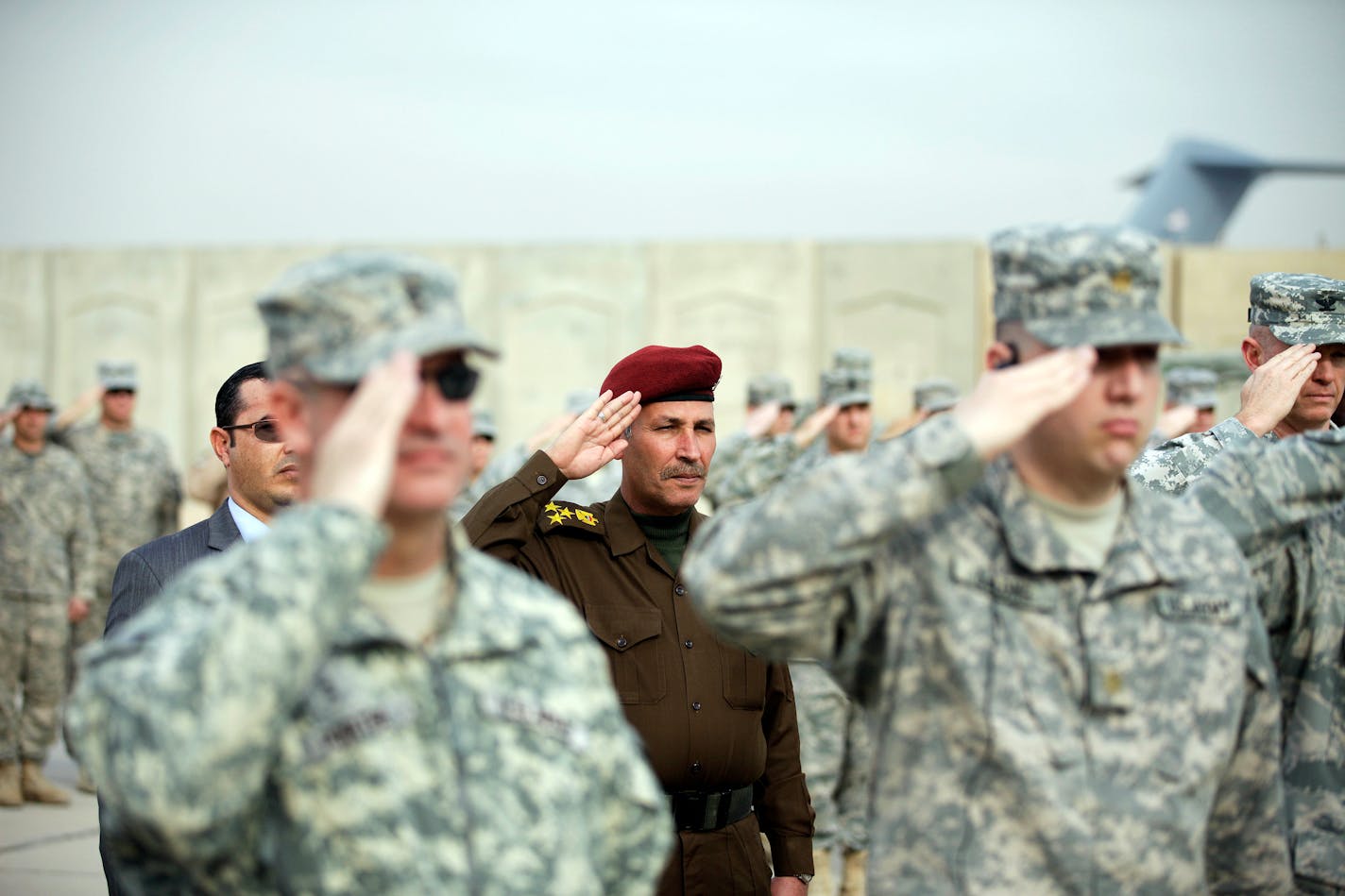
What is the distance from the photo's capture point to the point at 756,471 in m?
9.11

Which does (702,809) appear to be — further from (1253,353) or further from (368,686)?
(1253,353)

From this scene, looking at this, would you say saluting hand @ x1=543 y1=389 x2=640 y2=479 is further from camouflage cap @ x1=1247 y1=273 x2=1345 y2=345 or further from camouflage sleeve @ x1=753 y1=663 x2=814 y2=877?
camouflage cap @ x1=1247 y1=273 x2=1345 y2=345

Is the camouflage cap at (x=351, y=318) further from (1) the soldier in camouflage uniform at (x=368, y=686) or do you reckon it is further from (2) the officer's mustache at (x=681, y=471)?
(2) the officer's mustache at (x=681, y=471)

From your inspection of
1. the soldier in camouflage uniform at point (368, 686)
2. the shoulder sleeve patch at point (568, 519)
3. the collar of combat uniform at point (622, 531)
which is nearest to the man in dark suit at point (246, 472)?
the shoulder sleeve patch at point (568, 519)

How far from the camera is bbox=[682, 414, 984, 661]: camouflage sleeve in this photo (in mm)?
2361

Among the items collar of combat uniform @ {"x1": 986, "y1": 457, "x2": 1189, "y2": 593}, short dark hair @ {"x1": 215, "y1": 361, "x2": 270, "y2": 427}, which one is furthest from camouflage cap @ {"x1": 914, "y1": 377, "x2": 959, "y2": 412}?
collar of combat uniform @ {"x1": 986, "y1": 457, "x2": 1189, "y2": 593}

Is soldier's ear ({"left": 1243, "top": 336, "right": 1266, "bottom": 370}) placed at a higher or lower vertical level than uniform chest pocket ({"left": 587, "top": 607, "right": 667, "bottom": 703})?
higher

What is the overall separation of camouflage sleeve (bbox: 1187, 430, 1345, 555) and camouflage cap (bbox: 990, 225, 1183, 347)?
554mm

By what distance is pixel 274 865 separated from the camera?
84.4 inches

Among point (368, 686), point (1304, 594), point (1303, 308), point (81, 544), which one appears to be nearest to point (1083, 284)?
point (1304, 594)

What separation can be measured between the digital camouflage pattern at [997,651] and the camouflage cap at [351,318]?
598 millimetres

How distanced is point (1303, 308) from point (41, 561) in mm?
8279

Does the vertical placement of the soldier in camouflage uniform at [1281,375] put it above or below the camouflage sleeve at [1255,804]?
above

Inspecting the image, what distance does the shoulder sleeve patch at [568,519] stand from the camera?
4.18 m
